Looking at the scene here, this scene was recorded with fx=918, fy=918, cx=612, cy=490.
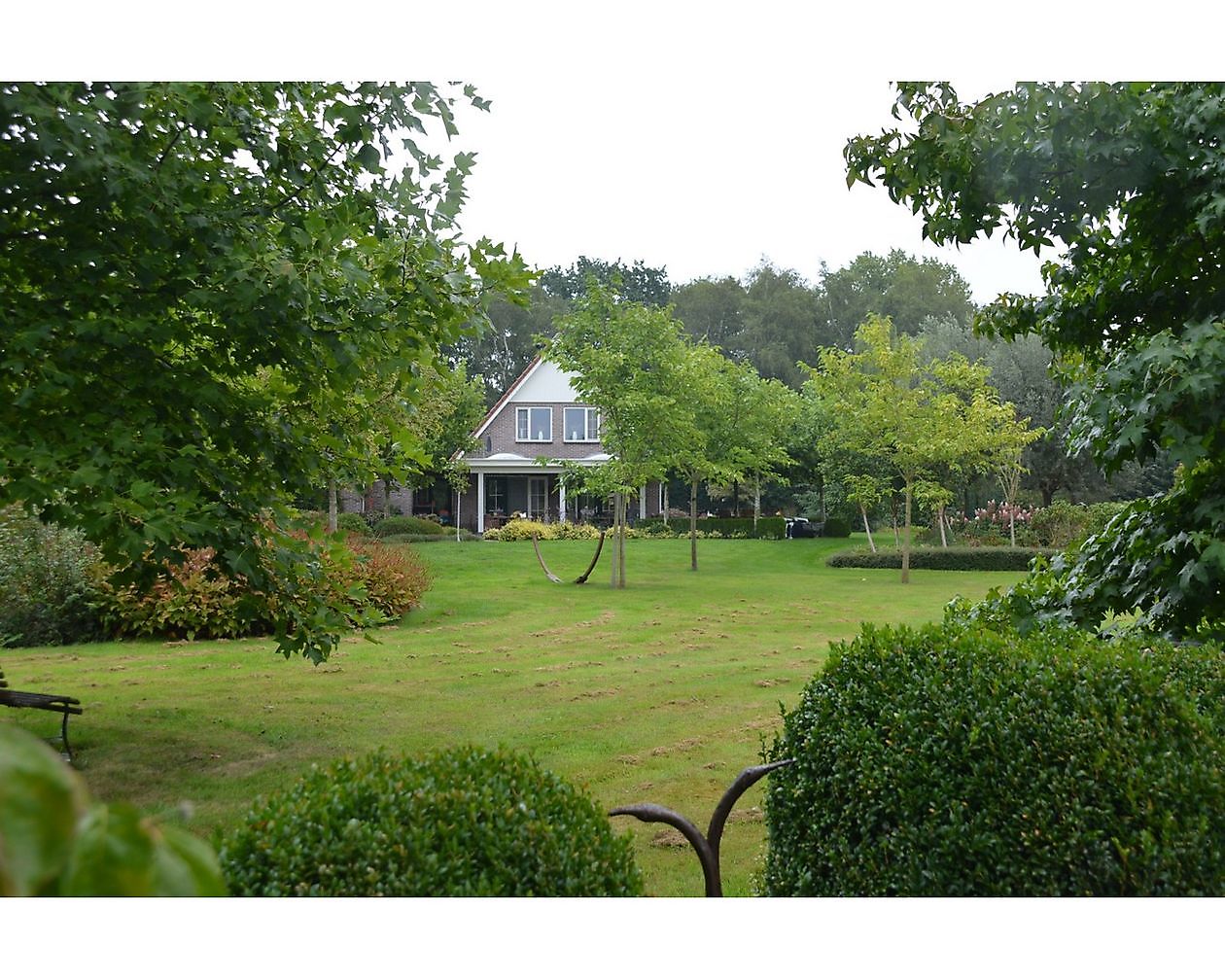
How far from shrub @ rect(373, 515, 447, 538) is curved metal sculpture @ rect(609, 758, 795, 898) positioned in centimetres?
2572

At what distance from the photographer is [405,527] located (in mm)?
29266

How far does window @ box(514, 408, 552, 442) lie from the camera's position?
115ft

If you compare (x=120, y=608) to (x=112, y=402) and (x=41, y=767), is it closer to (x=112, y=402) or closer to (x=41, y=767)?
(x=112, y=402)

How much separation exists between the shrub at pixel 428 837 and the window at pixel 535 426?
107ft

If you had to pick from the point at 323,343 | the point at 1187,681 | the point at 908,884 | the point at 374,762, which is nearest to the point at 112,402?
the point at 323,343

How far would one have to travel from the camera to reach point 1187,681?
10.3ft

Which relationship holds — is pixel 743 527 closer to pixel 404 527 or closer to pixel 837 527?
pixel 837 527

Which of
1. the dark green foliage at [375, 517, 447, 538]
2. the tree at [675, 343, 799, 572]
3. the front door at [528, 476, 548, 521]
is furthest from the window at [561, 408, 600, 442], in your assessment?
the tree at [675, 343, 799, 572]

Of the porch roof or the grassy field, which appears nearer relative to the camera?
the grassy field

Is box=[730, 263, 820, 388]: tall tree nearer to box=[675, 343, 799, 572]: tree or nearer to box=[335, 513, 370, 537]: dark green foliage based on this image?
box=[675, 343, 799, 572]: tree

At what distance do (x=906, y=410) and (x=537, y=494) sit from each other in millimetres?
18310

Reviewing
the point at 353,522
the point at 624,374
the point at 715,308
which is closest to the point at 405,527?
the point at 353,522

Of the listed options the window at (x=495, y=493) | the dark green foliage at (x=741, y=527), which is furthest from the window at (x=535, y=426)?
the dark green foliage at (x=741, y=527)

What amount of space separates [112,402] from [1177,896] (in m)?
5.11
